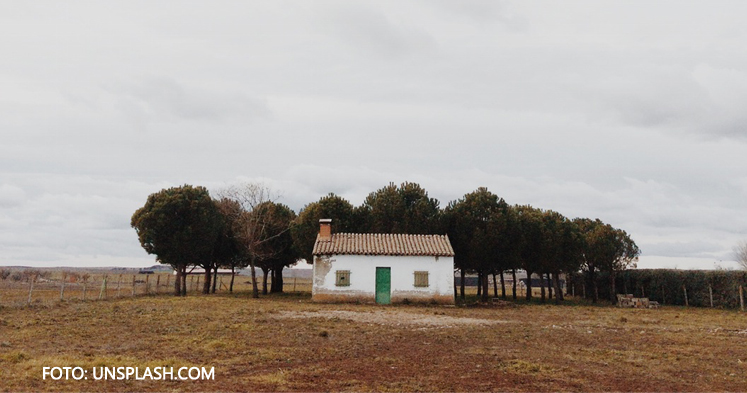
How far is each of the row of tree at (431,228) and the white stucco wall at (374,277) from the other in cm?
590

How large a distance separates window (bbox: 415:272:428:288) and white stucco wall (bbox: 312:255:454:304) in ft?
0.63

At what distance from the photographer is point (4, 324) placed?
17219mm

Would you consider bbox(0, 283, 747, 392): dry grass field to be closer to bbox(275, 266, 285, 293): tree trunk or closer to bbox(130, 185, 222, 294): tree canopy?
bbox(130, 185, 222, 294): tree canopy

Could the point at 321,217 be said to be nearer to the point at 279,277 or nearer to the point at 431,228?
the point at 431,228

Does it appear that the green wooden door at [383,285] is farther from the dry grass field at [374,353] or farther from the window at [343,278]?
the dry grass field at [374,353]

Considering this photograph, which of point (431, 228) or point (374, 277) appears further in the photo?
point (431, 228)

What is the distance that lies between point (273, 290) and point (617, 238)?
3054 cm

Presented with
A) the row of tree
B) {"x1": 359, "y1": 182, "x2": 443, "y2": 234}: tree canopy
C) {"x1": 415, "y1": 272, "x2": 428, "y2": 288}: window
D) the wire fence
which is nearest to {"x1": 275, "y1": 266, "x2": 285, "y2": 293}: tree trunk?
the wire fence

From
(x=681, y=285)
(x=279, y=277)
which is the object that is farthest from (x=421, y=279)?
(x=279, y=277)

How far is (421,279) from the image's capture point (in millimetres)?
32031

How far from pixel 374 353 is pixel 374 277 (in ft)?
62.9

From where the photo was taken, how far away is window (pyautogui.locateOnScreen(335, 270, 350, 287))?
31859mm

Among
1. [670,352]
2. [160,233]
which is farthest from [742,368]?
[160,233]

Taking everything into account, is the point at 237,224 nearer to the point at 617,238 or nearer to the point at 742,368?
the point at 617,238
